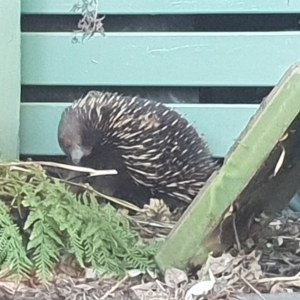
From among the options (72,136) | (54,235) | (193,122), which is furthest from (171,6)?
(54,235)

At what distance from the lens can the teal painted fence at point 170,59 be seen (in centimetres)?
238

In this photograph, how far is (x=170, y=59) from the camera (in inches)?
95.0

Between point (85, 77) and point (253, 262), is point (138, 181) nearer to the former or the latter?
point (85, 77)

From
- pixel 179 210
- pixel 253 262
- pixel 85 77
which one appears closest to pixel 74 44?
pixel 85 77

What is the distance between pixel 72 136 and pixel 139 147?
211mm

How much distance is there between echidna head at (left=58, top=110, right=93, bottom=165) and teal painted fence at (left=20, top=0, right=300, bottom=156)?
0.43 ft

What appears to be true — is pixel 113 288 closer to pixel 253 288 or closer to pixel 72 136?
pixel 253 288

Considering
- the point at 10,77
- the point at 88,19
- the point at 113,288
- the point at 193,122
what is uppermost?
the point at 88,19

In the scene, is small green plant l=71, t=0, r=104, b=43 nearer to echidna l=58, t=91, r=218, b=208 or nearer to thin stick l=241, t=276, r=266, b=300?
echidna l=58, t=91, r=218, b=208

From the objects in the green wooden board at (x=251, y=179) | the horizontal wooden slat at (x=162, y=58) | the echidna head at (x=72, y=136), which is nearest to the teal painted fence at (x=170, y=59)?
the horizontal wooden slat at (x=162, y=58)

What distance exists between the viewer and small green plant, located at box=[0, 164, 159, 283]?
1.53m

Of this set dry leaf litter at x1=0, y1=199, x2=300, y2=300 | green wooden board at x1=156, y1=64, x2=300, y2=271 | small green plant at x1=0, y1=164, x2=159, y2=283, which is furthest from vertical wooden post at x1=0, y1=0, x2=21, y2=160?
green wooden board at x1=156, y1=64, x2=300, y2=271

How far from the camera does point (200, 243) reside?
4.96ft

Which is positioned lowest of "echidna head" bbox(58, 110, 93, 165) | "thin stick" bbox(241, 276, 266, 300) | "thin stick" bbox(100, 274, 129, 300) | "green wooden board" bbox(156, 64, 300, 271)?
"thin stick" bbox(100, 274, 129, 300)
